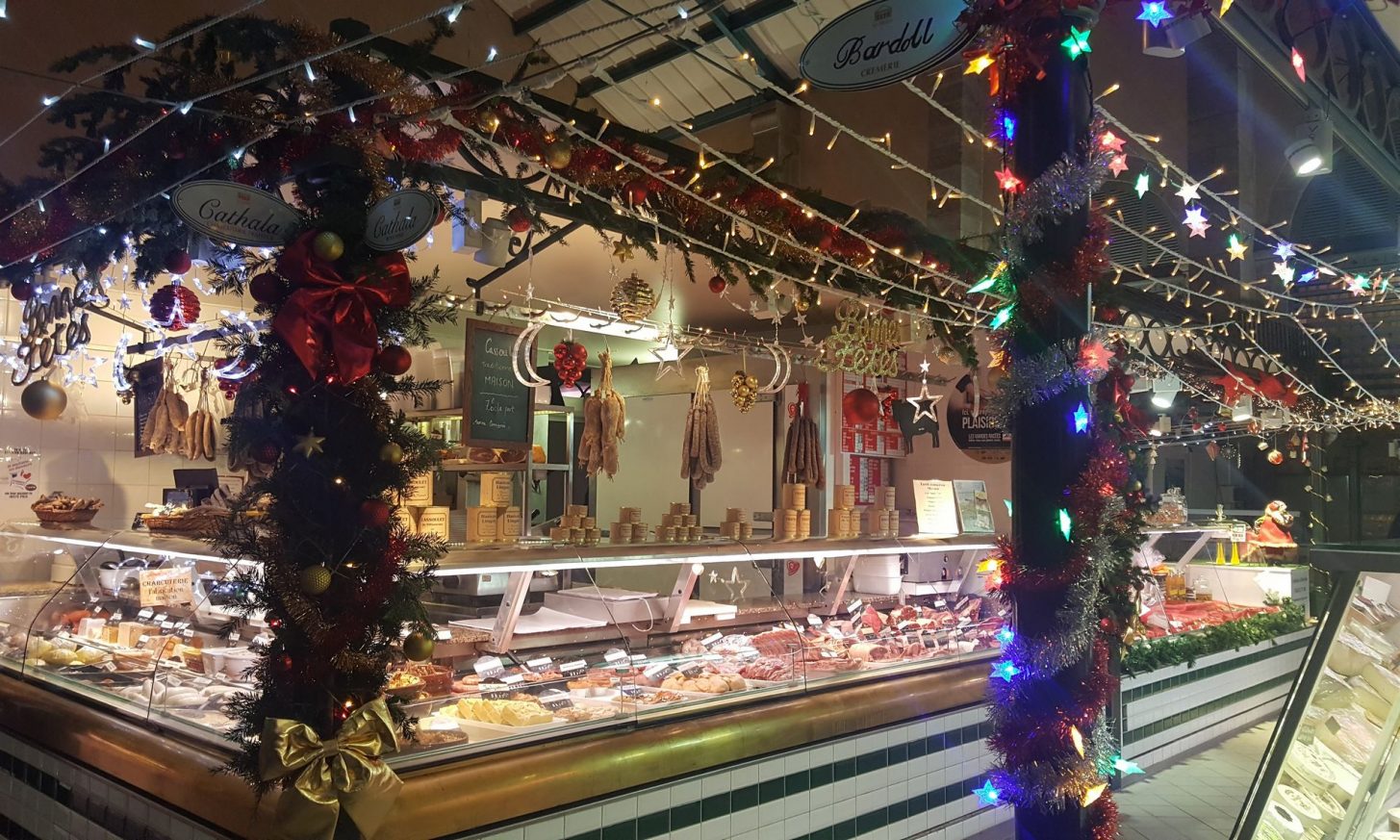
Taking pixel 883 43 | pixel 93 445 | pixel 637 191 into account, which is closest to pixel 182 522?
pixel 637 191

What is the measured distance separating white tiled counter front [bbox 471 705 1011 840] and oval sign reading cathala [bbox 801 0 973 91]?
102 inches

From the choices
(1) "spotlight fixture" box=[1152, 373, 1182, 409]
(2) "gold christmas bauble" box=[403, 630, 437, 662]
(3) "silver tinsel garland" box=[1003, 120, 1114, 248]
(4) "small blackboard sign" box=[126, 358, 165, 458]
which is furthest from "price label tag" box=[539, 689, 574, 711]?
(1) "spotlight fixture" box=[1152, 373, 1182, 409]

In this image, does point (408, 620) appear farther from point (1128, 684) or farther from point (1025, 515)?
point (1128, 684)

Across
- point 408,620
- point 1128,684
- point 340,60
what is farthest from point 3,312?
point 1128,684

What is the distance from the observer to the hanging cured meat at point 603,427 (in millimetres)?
5523

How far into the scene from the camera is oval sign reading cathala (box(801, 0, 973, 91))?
2.27m

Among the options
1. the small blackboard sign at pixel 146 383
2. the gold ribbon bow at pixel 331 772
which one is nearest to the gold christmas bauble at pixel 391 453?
the gold ribbon bow at pixel 331 772

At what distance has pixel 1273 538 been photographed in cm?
917

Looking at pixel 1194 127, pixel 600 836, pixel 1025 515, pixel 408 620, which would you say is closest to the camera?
pixel 1025 515

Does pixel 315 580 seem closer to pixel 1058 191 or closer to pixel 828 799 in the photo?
pixel 1058 191

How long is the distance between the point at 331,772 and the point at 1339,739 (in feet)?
9.82

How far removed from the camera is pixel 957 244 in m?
5.78

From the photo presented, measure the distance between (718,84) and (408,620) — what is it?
7841 millimetres

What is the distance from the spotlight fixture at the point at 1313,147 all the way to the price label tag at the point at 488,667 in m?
5.77
